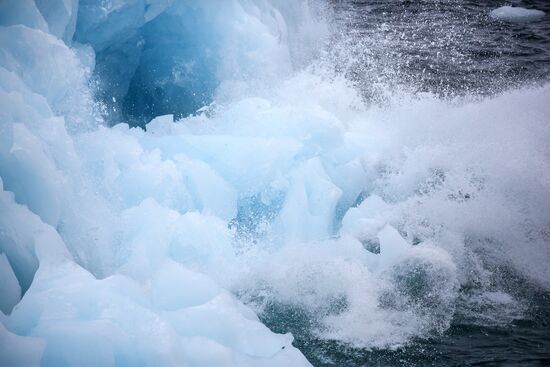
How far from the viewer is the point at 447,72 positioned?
9.10 meters

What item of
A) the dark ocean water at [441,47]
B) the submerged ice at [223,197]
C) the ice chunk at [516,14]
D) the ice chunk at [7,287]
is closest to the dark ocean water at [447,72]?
the dark ocean water at [441,47]

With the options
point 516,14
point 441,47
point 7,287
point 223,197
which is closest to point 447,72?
point 441,47

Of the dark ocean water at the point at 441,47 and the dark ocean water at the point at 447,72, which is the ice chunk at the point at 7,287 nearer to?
the dark ocean water at the point at 447,72

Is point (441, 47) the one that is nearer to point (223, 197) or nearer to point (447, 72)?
point (447, 72)

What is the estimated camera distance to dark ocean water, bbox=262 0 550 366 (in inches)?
125

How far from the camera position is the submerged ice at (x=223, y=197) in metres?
2.81

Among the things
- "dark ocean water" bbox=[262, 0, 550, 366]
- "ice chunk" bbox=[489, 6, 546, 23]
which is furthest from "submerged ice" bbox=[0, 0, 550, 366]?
"ice chunk" bbox=[489, 6, 546, 23]

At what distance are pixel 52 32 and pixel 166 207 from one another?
216cm

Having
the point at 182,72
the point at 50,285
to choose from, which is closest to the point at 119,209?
the point at 50,285

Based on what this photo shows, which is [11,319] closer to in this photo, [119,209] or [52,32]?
[119,209]

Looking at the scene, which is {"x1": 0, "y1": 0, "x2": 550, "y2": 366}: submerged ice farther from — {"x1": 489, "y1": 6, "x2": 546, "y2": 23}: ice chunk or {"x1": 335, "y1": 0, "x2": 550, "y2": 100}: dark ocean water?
{"x1": 489, "y1": 6, "x2": 546, "y2": 23}: ice chunk

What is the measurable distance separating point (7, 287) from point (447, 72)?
8.75 meters

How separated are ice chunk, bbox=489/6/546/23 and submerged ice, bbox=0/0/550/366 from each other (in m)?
6.85

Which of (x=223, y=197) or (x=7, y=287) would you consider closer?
(x=7, y=287)
